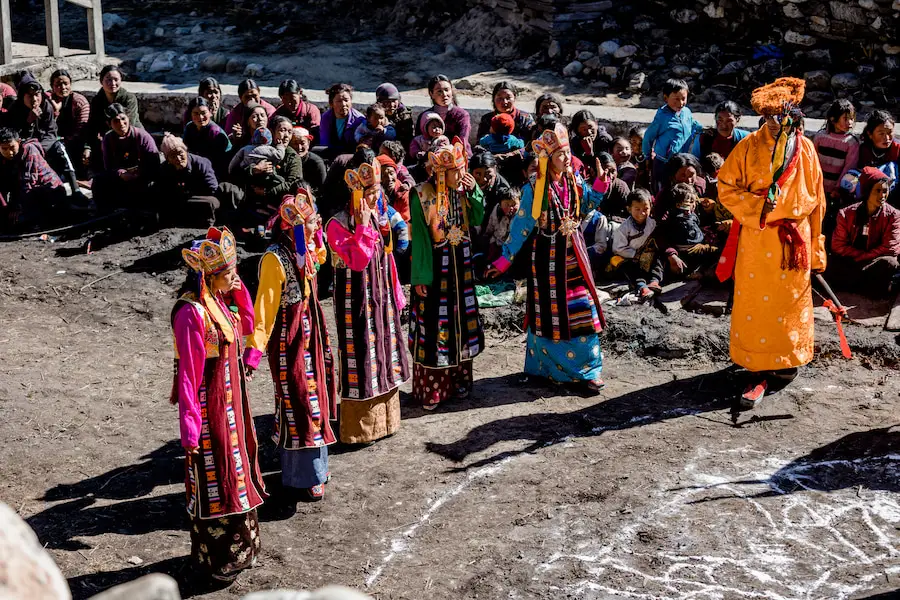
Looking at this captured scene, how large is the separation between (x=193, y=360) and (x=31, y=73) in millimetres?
10120

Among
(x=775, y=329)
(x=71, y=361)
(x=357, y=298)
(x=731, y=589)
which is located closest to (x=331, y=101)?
(x=71, y=361)

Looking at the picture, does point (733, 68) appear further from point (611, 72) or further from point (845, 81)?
point (611, 72)

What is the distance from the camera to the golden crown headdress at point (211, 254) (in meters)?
5.07

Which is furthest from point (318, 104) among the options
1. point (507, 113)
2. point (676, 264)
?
point (676, 264)

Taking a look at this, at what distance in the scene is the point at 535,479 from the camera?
629 cm

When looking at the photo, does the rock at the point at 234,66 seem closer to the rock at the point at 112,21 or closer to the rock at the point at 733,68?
the rock at the point at 112,21

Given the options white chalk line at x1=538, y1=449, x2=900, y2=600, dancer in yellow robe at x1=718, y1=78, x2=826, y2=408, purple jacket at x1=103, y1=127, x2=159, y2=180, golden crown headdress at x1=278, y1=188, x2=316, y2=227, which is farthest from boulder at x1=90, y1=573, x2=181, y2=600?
purple jacket at x1=103, y1=127, x2=159, y2=180

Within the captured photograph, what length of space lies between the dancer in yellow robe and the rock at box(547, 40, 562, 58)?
793 cm

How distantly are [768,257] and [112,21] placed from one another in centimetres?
1456

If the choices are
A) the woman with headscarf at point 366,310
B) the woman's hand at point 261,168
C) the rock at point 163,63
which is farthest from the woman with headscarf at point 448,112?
the rock at point 163,63

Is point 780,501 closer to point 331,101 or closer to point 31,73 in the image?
point 331,101

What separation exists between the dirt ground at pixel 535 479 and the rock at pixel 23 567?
336 cm

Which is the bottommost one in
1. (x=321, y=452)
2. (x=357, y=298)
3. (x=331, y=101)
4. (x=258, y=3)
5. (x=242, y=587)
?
(x=242, y=587)

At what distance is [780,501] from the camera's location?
5.94 m
